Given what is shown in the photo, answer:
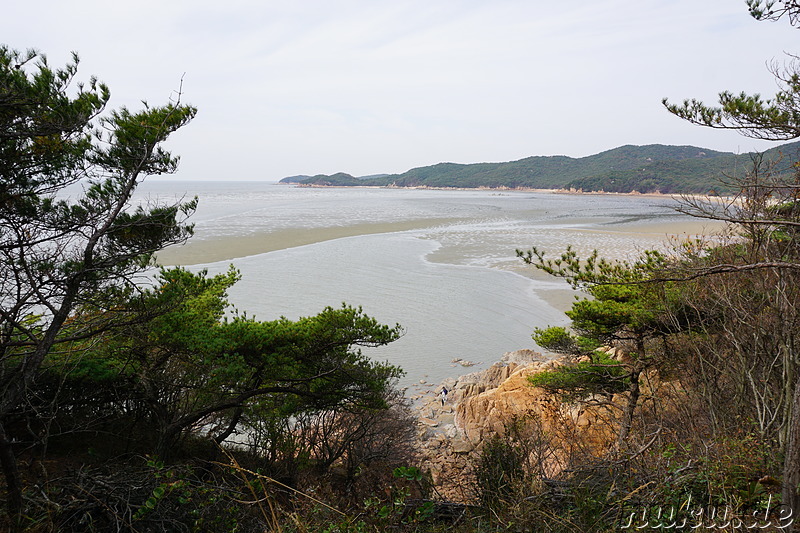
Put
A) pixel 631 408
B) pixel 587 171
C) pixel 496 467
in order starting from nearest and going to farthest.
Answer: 1. pixel 496 467
2. pixel 631 408
3. pixel 587 171

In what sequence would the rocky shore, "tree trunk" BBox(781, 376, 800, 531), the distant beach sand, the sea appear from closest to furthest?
"tree trunk" BBox(781, 376, 800, 531) → the rocky shore → the sea → the distant beach sand

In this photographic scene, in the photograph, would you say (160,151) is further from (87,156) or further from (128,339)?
(128,339)

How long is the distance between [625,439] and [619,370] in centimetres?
260

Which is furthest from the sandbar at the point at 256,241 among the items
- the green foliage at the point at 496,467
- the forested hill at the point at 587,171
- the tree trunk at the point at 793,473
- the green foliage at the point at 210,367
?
the forested hill at the point at 587,171

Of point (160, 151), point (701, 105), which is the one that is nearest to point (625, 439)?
point (701, 105)

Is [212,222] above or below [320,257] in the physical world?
above

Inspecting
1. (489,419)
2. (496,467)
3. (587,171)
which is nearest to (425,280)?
(489,419)

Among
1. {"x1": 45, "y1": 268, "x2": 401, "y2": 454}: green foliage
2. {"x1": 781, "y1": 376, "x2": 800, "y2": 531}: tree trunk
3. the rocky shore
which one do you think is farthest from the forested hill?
{"x1": 781, "y1": 376, "x2": 800, "y2": 531}: tree trunk

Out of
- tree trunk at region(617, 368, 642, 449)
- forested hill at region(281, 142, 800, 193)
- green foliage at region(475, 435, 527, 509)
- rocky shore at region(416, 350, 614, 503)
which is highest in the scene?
forested hill at region(281, 142, 800, 193)

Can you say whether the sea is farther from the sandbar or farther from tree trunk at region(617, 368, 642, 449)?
tree trunk at region(617, 368, 642, 449)

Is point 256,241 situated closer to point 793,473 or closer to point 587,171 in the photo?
point 793,473

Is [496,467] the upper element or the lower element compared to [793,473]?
lower

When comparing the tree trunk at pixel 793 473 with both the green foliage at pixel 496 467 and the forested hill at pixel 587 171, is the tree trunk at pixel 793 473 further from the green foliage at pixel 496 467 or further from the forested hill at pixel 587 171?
the forested hill at pixel 587 171

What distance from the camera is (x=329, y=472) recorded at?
9.57 m
